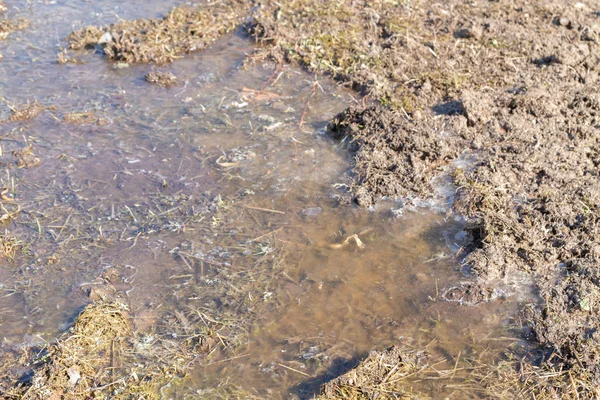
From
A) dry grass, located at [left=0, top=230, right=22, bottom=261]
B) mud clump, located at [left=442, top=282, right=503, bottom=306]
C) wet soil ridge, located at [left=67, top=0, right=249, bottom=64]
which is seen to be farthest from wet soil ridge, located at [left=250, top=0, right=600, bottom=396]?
dry grass, located at [left=0, top=230, right=22, bottom=261]

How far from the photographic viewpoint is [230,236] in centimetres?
483

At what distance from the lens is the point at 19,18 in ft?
26.9

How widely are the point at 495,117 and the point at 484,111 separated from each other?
12cm

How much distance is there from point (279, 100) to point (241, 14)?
2.33 meters

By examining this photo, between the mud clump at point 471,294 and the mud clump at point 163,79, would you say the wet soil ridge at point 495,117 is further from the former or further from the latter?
the mud clump at point 163,79

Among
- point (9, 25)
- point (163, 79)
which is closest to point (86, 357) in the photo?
point (163, 79)

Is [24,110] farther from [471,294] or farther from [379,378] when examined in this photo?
[471,294]

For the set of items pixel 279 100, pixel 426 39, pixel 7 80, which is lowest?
pixel 7 80

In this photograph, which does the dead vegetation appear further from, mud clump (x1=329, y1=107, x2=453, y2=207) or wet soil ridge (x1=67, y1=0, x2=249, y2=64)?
mud clump (x1=329, y1=107, x2=453, y2=207)

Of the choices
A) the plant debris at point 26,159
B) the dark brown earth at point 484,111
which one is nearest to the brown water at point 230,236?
the plant debris at point 26,159

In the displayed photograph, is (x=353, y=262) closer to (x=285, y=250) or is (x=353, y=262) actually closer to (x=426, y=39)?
(x=285, y=250)

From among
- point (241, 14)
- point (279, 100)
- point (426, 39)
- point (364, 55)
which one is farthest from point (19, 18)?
point (426, 39)

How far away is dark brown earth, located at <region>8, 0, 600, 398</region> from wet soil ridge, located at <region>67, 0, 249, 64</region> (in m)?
0.02

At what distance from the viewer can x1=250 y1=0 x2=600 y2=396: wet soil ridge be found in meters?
4.39
